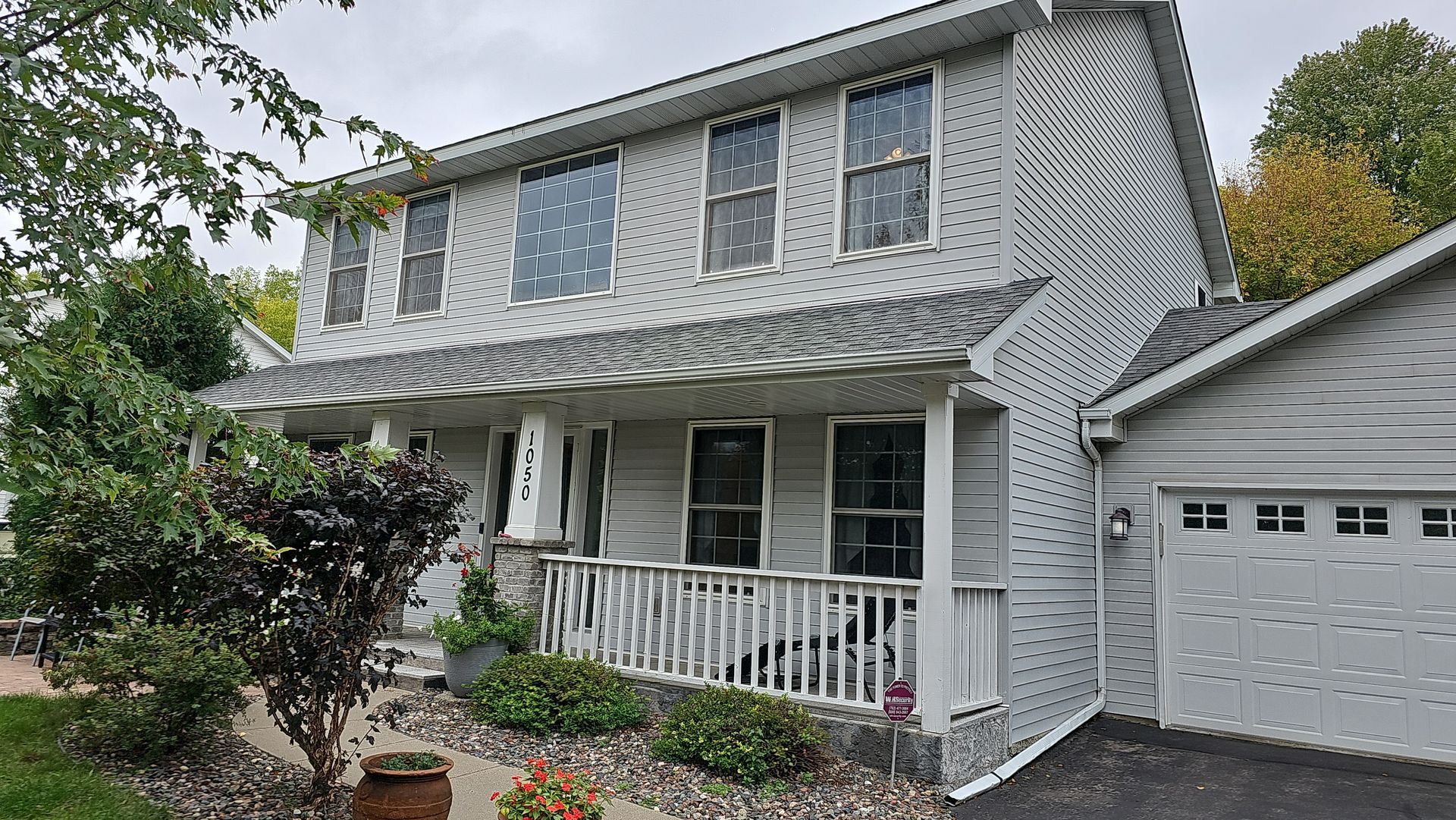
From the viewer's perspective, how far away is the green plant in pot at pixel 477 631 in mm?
7465

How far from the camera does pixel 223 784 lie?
5.26 metres

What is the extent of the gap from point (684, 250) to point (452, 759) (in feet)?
17.1

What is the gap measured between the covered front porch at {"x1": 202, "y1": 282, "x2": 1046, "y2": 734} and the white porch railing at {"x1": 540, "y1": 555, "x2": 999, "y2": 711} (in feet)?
0.10

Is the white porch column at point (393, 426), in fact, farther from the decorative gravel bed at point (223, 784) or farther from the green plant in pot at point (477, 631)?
the decorative gravel bed at point (223, 784)

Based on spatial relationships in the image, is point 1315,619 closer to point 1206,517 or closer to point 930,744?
point 1206,517

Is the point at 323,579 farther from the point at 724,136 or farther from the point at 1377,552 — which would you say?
the point at 1377,552

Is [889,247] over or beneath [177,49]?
over

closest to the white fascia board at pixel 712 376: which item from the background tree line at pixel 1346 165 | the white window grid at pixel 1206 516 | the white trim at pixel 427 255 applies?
the white trim at pixel 427 255

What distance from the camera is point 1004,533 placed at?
23.3ft

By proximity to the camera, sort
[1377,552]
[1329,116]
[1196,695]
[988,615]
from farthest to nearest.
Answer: [1329,116]
[1196,695]
[1377,552]
[988,615]

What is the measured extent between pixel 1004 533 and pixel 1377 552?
10.9 ft

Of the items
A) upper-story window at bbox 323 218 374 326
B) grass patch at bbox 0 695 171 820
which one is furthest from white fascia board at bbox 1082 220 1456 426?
upper-story window at bbox 323 218 374 326

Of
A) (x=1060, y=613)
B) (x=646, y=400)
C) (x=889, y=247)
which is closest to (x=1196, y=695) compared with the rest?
(x=1060, y=613)

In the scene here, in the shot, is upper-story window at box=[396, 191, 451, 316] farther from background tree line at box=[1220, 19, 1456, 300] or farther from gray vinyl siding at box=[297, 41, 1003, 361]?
background tree line at box=[1220, 19, 1456, 300]
